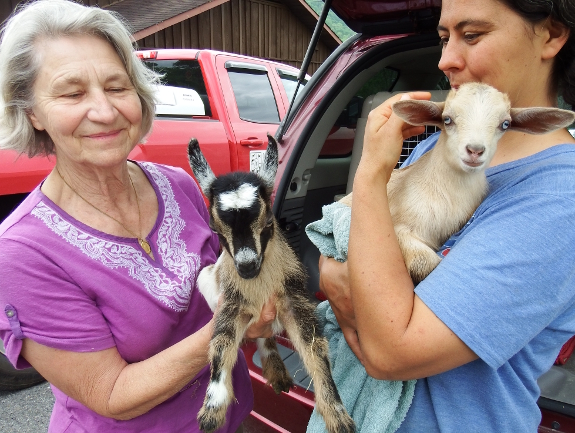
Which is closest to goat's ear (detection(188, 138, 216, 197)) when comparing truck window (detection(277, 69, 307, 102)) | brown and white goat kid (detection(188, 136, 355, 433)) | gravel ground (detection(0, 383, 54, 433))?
brown and white goat kid (detection(188, 136, 355, 433))

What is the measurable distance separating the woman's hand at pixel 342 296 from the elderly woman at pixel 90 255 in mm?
315

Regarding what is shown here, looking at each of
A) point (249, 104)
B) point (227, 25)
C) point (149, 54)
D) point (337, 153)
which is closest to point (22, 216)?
point (337, 153)

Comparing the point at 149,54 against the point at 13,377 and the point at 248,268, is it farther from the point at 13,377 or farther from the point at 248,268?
the point at 248,268

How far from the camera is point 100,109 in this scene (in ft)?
5.00

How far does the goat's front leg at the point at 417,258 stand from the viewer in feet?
4.42

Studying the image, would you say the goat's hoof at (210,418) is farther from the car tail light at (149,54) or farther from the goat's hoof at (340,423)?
the car tail light at (149,54)

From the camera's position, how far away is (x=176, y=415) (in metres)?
1.65

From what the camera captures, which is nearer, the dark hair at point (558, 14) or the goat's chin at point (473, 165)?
the dark hair at point (558, 14)

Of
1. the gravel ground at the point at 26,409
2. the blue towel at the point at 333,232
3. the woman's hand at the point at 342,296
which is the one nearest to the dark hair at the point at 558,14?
the blue towel at the point at 333,232

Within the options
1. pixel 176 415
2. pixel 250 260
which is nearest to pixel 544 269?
pixel 250 260

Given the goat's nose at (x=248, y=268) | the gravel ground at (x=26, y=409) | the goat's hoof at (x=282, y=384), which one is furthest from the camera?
the gravel ground at (x=26, y=409)

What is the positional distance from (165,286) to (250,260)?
358mm

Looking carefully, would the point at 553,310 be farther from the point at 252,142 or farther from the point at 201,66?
the point at 201,66

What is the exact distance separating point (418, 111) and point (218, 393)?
1.17 meters
